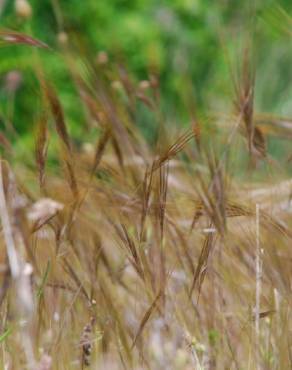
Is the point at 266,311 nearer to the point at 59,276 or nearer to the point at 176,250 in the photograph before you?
the point at 176,250

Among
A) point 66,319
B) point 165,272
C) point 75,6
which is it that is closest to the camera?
point 165,272

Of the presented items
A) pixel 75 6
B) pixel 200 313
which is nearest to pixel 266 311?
pixel 200 313

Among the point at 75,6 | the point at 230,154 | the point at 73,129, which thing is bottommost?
the point at 230,154

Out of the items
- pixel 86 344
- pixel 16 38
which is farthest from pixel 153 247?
pixel 16 38

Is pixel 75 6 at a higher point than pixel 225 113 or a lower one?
higher

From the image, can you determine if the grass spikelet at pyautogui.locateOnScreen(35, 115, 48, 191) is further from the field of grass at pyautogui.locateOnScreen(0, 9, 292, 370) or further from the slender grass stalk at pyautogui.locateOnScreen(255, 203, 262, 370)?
the slender grass stalk at pyautogui.locateOnScreen(255, 203, 262, 370)

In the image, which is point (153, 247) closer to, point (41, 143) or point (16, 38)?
point (41, 143)

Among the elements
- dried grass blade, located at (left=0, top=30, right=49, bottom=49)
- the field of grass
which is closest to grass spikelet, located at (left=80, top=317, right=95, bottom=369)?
the field of grass

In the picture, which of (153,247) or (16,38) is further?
(153,247)
